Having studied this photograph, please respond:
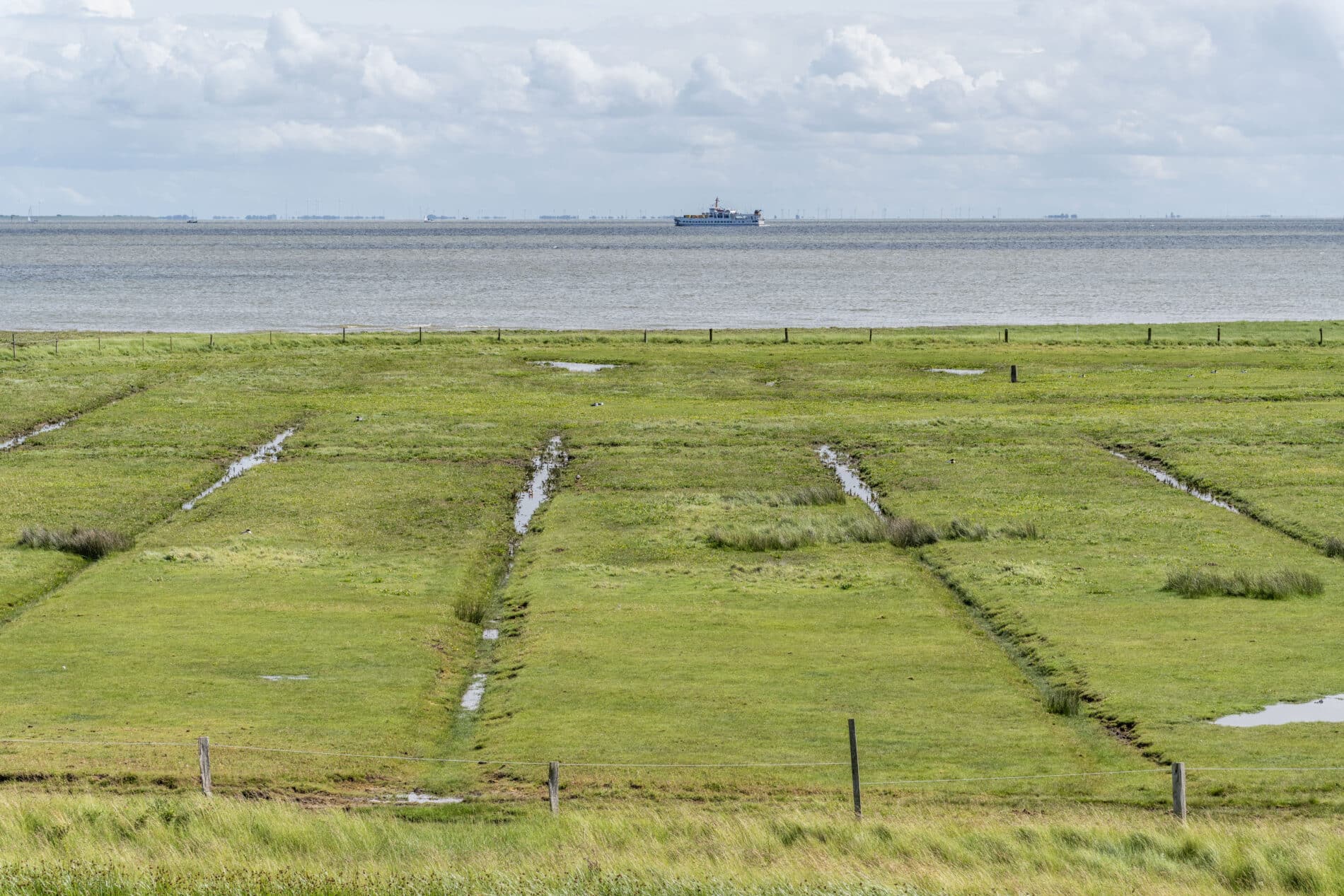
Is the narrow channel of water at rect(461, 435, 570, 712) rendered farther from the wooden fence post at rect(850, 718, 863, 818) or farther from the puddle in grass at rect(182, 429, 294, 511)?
the puddle in grass at rect(182, 429, 294, 511)

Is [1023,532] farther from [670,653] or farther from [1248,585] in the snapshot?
[670,653]

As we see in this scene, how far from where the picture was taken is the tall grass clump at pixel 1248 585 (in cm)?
3912

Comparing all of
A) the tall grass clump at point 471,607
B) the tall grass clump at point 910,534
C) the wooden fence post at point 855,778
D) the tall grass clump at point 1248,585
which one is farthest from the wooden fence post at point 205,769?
the tall grass clump at point 910,534

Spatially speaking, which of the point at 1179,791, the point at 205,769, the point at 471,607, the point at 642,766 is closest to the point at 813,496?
the point at 471,607

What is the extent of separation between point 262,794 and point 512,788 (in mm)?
4559

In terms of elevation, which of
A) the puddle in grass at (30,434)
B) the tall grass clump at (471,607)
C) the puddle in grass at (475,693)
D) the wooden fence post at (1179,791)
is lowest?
the puddle in grass at (475,693)

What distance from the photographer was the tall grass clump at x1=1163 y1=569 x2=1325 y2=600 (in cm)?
3912

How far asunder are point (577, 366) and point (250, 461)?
37597mm

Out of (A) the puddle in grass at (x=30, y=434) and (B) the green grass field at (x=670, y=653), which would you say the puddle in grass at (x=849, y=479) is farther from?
(A) the puddle in grass at (x=30, y=434)

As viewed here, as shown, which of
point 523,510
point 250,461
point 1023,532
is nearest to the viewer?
point 1023,532

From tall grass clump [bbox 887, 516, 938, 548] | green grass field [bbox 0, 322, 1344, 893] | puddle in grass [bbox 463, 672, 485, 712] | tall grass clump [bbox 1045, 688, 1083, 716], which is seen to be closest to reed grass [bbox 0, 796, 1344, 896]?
green grass field [bbox 0, 322, 1344, 893]

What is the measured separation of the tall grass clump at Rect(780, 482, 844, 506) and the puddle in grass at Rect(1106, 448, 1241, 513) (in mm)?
13704

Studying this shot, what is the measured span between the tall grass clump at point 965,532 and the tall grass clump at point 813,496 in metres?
6.46

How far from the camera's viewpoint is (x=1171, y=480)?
5797 centimetres
